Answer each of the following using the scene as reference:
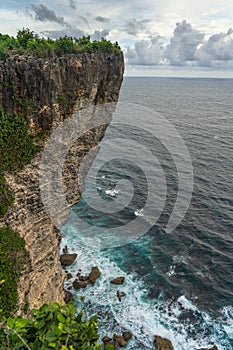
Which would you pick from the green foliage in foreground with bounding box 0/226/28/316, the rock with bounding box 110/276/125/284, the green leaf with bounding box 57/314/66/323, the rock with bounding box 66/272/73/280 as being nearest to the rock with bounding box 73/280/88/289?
the rock with bounding box 66/272/73/280

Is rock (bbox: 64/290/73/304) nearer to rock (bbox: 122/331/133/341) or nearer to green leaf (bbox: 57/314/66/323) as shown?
rock (bbox: 122/331/133/341)

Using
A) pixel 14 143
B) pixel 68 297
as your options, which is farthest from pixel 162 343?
pixel 14 143

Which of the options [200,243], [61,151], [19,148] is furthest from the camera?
[200,243]

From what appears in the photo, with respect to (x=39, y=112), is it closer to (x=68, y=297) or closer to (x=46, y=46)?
(x=46, y=46)

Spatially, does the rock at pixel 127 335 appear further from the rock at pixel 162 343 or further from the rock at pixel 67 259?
the rock at pixel 67 259

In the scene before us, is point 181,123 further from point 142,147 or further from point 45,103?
point 45,103

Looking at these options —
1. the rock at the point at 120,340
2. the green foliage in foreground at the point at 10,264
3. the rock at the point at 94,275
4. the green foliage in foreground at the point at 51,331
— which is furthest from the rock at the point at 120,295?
the green foliage in foreground at the point at 51,331

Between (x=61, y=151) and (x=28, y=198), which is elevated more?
(x=61, y=151)

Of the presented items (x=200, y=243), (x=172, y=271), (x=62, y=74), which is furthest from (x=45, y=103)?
(x=200, y=243)
